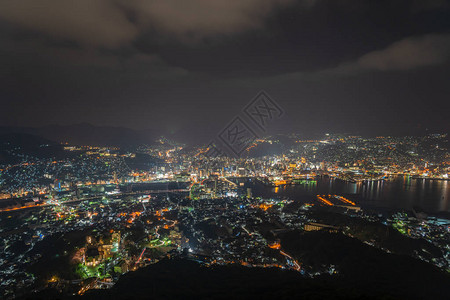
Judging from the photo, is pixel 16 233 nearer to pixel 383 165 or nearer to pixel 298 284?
pixel 298 284

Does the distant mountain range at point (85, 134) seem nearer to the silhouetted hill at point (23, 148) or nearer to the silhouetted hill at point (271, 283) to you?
the silhouetted hill at point (23, 148)

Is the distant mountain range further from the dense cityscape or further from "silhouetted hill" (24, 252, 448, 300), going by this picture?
"silhouetted hill" (24, 252, 448, 300)

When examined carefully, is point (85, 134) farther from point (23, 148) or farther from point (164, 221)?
point (164, 221)

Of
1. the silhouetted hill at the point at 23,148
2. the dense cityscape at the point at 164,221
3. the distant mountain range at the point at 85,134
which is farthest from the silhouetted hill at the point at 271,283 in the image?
the distant mountain range at the point at 85,134

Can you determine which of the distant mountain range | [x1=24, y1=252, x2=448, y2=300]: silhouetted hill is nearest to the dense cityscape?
[x1=24, y1=252, x2=448, y2=300]: silhouetted hill

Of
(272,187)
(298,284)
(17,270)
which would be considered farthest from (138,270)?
(272,187)

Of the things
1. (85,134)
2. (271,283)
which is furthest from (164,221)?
(85,134)
